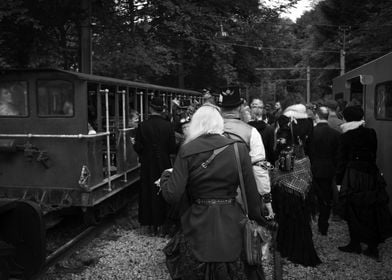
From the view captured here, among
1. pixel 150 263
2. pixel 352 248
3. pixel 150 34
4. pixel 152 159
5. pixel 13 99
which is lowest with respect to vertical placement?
pixel 150 263

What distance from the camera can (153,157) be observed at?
24.1 feet

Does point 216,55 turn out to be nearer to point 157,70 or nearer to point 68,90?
point 157,70

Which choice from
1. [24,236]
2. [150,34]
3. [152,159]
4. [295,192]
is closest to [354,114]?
[295,192]

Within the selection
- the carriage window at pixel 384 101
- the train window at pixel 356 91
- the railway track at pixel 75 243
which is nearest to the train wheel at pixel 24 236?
the railway track at pixel 75 243

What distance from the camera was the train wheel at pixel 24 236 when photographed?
3805 mm

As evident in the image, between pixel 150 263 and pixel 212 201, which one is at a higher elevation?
pixel 212 201

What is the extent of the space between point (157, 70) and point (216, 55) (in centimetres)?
345

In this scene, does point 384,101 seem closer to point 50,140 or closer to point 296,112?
point 296,112

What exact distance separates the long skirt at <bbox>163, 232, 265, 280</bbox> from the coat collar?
0.66 meters

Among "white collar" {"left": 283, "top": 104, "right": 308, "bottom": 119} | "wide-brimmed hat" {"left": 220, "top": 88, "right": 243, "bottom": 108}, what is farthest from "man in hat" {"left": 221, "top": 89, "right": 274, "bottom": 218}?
"white collar" {"left": 283, "top": 104, "right": 308, "bottom": 119}

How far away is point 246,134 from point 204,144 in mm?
963

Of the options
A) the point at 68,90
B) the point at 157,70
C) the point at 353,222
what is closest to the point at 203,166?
the point at 353,222

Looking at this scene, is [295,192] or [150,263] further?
[150,263]

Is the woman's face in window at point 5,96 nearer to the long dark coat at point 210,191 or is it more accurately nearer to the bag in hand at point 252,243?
the long dark coat at point 210,191
